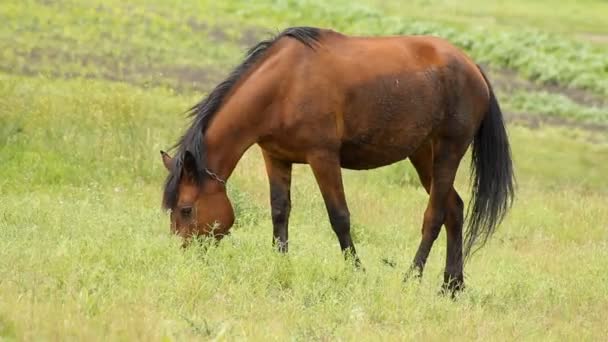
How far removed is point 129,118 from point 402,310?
7.76 metres

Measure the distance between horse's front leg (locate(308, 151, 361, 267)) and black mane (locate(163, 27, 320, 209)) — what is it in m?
0.86

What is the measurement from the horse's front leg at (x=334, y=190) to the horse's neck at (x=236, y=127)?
519 millimetres

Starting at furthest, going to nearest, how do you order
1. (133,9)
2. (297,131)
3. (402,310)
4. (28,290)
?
(133,9)
(297,131)
(402,310)
(28,290)

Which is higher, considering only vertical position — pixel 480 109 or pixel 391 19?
pixel 480 109

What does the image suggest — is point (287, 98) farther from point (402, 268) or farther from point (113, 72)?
point (113, 72)

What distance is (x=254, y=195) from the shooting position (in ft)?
45.1

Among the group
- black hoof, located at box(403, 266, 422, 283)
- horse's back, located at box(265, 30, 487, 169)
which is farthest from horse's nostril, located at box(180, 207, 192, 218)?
black hoof, located at box(403, 266, 422, 283)

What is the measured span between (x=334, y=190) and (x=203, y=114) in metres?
1.20

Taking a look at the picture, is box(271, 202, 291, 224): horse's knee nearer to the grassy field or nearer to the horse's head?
the grassy field

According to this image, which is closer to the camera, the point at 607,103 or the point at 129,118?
the point at 129,118

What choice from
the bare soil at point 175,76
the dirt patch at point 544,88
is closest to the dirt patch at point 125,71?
the bare soil at point 175,76

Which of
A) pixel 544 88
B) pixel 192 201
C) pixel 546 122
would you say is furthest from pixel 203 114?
pixel 544 88

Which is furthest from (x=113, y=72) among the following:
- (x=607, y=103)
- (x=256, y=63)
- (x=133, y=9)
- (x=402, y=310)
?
(x=402, y=310)

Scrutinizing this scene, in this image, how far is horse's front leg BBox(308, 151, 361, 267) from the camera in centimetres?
887
